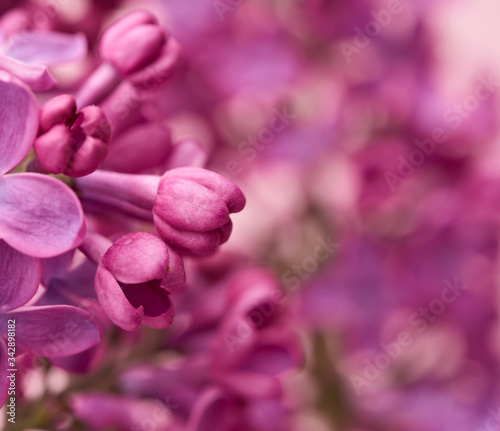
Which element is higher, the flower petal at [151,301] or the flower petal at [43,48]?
the flower petal at [43,48]

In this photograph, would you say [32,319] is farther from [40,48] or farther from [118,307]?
[40,48]

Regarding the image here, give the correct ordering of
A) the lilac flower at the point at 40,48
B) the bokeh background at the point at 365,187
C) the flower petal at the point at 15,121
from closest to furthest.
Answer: the flower petal at the point at 15,121 → the lilac flower at the point at 40,48 → the bokeh background at the point at 365,187

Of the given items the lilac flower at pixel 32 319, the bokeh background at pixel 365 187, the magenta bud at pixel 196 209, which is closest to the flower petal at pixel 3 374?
the lilac flower at pixel 32 319

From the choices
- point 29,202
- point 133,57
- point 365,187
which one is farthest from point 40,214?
point 365,187

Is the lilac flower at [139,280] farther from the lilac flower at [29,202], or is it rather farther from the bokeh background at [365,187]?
the bokeh background at [365,187]

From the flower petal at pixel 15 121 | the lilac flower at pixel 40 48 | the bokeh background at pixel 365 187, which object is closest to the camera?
the flower petal at pixel 15 121

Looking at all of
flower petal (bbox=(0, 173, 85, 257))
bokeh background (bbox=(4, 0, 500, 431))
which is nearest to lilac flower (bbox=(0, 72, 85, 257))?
flower petal (bbox=(0, 173, 85, 257))

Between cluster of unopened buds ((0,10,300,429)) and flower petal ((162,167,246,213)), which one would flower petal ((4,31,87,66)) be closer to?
cluster of unopened buds ((0,10,300,429))
